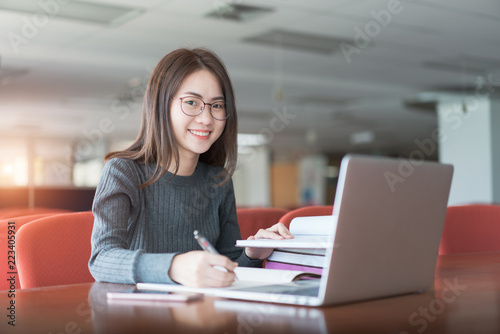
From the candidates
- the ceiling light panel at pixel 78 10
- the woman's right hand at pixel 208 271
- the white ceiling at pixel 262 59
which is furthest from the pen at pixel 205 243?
the ceiling light panel at pixel 78 10

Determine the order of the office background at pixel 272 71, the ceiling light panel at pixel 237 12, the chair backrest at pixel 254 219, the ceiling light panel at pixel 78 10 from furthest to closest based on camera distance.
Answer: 1. the office background at pixel 272 71
2. the ceiling light panel at pixel 237 12
3. the ceiling light panel at pixel 78 10
4. the chair backrest at pixel 254 219

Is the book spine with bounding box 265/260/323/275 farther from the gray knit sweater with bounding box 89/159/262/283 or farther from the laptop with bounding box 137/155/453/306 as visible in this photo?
the gray knit sweater with bounding box 89/159/262/283

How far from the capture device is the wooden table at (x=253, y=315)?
744 millimetres

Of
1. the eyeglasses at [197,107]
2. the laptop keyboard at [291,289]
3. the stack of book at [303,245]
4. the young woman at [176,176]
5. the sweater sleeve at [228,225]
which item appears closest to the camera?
the laptop keyboard at [291,289]

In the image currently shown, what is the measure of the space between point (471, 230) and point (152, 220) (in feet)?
4.47

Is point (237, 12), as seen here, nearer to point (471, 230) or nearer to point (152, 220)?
point (471, 230)

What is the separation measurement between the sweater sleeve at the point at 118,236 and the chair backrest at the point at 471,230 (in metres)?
1.28

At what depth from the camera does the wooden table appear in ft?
2.44

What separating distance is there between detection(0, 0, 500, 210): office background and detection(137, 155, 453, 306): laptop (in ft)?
9.60

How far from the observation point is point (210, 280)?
3.25ft

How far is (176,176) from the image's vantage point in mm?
1578

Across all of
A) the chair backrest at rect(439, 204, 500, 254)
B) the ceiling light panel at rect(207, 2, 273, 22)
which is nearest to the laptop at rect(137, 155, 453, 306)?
the chair backrest at rect(439, 204, 500, 254)

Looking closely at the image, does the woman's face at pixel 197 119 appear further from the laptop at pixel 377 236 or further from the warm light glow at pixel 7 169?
the warm light glow at pixel 7 169

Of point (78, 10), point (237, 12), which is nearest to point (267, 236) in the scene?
point (237, 12)
